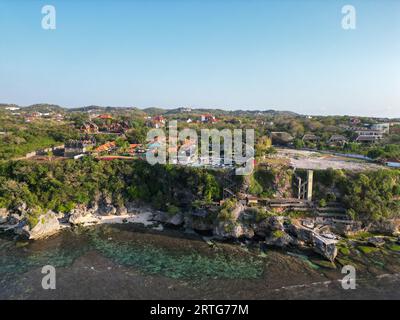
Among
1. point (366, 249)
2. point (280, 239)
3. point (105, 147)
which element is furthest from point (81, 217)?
point (366, 249)

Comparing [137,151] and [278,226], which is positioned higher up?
[137,151]

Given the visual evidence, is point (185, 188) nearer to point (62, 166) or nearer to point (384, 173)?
point (62, 166)

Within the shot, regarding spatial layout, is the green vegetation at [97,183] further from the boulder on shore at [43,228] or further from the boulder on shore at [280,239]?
the boulder on shore at [280,239]

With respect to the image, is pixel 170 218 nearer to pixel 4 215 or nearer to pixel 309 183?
pixel 309 183

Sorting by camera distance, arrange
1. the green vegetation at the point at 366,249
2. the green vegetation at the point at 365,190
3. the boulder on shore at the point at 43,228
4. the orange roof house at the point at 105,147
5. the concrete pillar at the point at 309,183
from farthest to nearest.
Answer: the orange roof house at the point at 105,147 < the concrete pillar at the point at 309,183 < the green vegetation at the point at 365,190 < the boulder on shore at the point at 43,228 < the green vegetation at the point at 366,249

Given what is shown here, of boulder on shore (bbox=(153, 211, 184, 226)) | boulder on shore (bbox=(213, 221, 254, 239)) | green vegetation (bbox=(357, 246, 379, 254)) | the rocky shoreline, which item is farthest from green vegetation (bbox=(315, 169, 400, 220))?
boulder on shore (bbox=(153, 211, 184, 226))

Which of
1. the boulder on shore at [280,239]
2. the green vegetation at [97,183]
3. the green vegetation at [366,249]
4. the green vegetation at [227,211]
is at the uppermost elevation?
the green vegetation at [97,183]

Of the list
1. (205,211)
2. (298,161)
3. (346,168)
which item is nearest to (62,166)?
(205,211)

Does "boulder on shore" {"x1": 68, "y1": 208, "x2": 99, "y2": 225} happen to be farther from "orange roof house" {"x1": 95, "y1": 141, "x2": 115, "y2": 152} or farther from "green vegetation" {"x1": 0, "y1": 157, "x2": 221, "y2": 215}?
"orange roof house" {"x1": 95, "y1": 141, "x2": 115, "y2": 152}

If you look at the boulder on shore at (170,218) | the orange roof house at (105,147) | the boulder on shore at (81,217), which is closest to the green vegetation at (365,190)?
the boulder on shore at (170,218)
